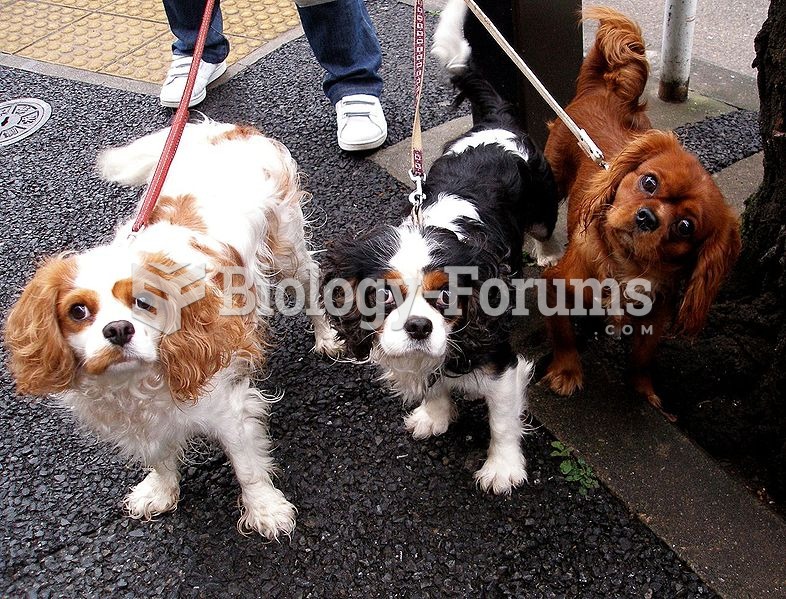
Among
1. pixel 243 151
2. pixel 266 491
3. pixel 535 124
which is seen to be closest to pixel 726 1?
pixel 535 124

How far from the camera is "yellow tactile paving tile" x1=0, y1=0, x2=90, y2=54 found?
580 cm

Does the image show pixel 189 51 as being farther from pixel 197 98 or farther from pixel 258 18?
pixel 258 18

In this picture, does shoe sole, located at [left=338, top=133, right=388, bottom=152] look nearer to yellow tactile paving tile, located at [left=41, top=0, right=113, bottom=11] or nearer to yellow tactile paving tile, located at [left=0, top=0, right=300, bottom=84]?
yellow tactile paving tile, located at [left=0, top=0, right=300, bottom=84]

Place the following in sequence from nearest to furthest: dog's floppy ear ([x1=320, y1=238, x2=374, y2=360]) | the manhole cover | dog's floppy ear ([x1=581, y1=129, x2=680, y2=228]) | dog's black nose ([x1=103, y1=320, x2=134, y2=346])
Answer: dog's black nose ([x1=103, y1=320, x2=134, y2=346])
dog's floppy ear ([x1=320, y1=238, x2=374, y2=360])
dog's floppy ear ([x1=581, y1=129, x2=680, y2=228])
the manhole cover

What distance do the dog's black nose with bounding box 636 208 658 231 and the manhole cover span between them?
168 inches

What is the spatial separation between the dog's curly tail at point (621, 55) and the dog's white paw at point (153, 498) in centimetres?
246

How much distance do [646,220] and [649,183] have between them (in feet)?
0.52

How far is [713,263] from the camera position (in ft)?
7.16

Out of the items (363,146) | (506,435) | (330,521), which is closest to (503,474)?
(506,435)

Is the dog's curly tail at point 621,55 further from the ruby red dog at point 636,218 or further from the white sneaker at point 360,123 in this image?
the white sneaker at point 360,123

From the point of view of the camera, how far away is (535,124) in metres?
3.62

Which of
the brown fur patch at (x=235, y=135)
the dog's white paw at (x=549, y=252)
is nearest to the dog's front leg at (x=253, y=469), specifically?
the brown fur patch at (x=235, y=135)

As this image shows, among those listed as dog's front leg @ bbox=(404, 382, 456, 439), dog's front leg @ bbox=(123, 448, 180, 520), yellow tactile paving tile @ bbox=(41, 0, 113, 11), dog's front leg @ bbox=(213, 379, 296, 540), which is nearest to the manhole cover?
yellow tactile paving tile @ bbox=(41, 0, 113, 11)

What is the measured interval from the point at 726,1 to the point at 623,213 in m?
4.14
